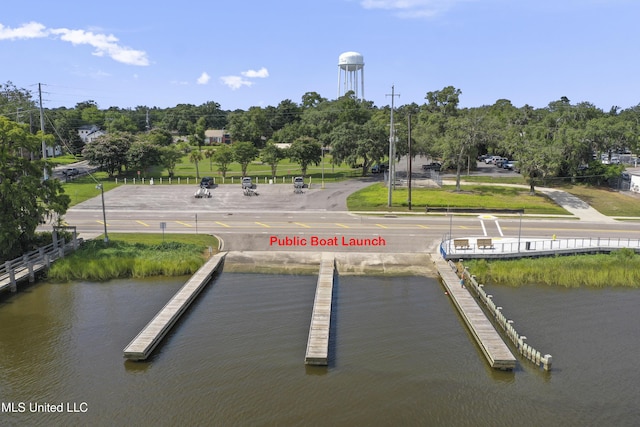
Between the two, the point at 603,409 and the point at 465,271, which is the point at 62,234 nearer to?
the point at 465,271

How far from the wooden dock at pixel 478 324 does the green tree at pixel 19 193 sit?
28.9 metres

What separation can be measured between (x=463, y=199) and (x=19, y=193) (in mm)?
44631

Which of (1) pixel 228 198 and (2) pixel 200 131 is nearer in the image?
(1) pixel 228 198

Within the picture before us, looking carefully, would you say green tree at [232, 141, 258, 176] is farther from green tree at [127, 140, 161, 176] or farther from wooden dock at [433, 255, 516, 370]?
wooden dock at [433, 255, 516, 370]

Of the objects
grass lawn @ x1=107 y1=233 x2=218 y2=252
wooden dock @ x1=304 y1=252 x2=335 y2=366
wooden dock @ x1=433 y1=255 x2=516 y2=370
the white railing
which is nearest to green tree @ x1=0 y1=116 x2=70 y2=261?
grass lawn @ x1=107 y1=233 x2=218 y2=252

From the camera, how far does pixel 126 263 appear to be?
36.0m

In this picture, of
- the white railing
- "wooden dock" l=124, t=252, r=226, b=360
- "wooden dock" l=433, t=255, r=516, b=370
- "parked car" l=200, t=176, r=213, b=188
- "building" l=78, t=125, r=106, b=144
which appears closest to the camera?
"wooden dock" l=433, t=255, r=516, b=370

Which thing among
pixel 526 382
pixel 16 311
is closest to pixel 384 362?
pixel 526 382

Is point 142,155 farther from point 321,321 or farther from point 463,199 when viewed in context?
point 321,321

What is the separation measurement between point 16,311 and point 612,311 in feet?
117

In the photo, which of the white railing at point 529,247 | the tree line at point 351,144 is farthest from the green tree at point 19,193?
the white railing at point 529,247

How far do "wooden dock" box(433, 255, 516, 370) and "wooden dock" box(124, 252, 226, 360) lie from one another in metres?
16.2

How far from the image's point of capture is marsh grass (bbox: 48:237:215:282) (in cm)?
3525

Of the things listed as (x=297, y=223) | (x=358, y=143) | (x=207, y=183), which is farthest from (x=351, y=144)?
(x=297, y=223)
